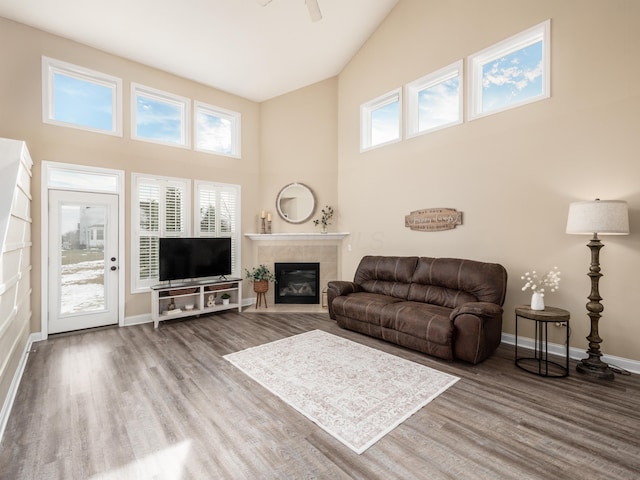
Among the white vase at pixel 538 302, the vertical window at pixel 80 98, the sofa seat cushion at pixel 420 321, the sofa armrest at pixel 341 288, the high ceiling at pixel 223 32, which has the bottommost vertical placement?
the sofa seat cushion at pixel 420 321

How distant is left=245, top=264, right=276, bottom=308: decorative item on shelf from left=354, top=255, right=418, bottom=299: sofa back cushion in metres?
1.86

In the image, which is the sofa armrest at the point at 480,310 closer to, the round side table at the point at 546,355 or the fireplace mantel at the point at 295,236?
the round side table at the point at 546,355

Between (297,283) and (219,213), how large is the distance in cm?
207

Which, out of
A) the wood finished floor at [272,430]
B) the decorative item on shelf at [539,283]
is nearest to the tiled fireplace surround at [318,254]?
the wood finished floor at [272,430]

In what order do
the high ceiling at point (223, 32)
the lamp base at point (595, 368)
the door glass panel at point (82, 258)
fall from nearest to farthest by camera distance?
1. the lamp base at point (595, 368)
2. the high ceiling at point (223, 32)
3. the door glass panel at point (82, 258)

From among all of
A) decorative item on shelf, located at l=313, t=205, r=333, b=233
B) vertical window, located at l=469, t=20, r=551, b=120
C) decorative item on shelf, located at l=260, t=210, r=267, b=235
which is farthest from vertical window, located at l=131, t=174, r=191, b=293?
vertical window, located at l=469, t=20, r=551, b=120

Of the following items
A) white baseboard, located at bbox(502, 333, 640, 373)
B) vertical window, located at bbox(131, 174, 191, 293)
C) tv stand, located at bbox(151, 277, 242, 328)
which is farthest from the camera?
vertical window, located at bbox(131, 174, 191, 293)

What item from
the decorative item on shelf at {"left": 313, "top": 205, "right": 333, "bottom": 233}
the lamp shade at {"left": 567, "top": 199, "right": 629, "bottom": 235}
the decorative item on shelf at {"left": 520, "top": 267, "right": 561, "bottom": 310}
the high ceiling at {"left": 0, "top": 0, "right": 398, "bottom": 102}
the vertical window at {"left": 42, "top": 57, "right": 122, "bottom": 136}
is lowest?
the decorative item on shelf at {"left": 520, "top": 267, "right": 561, "bottom": 310}

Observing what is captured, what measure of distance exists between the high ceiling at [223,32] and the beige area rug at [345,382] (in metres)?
3.89

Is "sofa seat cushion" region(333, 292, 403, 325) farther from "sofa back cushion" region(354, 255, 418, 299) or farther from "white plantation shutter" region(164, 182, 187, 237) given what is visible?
"white plantation shutter" region(164, 182, 187, 237)

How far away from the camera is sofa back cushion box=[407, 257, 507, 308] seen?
362cm

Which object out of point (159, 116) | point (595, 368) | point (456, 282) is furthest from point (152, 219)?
point (595, 368)

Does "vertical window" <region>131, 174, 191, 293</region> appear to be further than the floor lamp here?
Yes

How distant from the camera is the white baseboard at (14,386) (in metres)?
2.28
